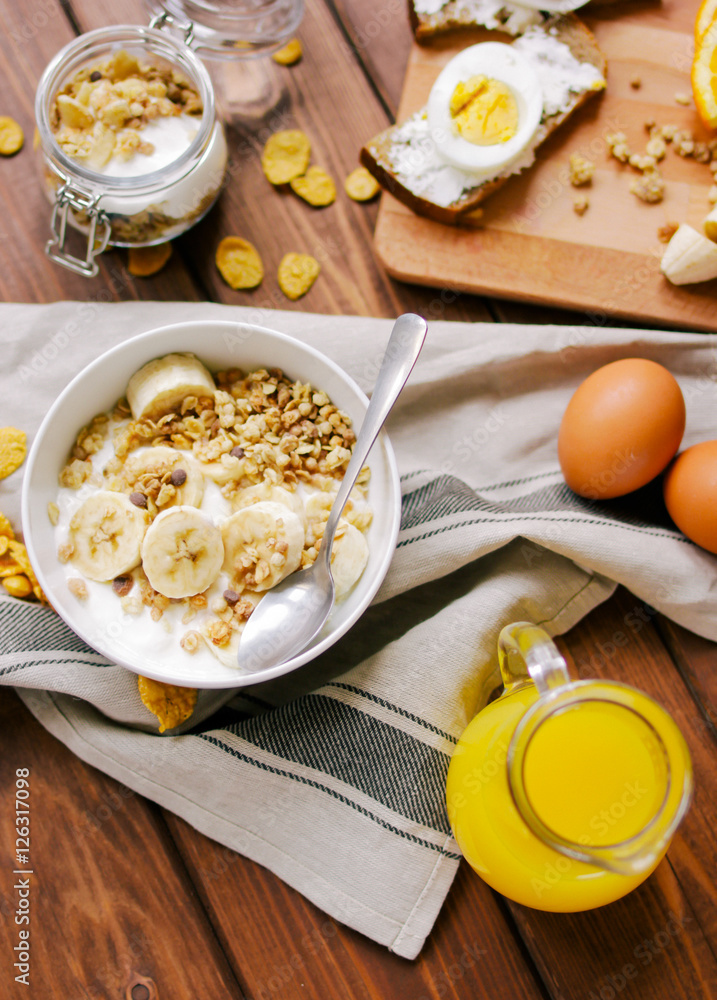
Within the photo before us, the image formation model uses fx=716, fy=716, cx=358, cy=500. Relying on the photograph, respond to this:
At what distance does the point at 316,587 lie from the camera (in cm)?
81

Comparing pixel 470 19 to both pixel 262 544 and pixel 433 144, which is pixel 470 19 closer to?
pixel 433 144

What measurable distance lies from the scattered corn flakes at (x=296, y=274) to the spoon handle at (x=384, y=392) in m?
0.22

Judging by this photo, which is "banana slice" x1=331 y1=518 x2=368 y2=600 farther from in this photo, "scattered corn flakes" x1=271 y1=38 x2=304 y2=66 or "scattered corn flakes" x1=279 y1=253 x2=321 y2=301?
"scattered corn flakes" x1=271 y1=38 x2=304 y2=66

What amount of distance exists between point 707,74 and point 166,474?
888 millimetres

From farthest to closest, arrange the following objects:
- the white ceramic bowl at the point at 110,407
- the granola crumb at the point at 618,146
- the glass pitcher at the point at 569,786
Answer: the granola crumb at the point at 618,146 → the white ceramic bowl at the point at 110,407 → the glass pitcher at the point at 569,786

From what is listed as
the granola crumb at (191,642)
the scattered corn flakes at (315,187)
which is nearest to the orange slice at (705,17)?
the scattered corn flakes at (315,187)

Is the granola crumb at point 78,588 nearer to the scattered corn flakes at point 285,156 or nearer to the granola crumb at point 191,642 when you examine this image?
the granola crumb at point 191,642

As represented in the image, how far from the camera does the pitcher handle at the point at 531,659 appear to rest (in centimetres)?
67

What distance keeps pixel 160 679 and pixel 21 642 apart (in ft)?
0.69

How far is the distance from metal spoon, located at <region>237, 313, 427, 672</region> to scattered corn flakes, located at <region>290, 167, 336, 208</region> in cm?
29

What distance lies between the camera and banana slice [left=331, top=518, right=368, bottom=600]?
2.68 feet

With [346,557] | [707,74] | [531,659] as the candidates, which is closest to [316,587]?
[346,557]

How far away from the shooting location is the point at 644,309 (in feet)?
3.17

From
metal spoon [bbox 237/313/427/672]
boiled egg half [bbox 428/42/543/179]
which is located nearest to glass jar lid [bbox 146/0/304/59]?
boiled egg half [bbox 428/42/543/179]
